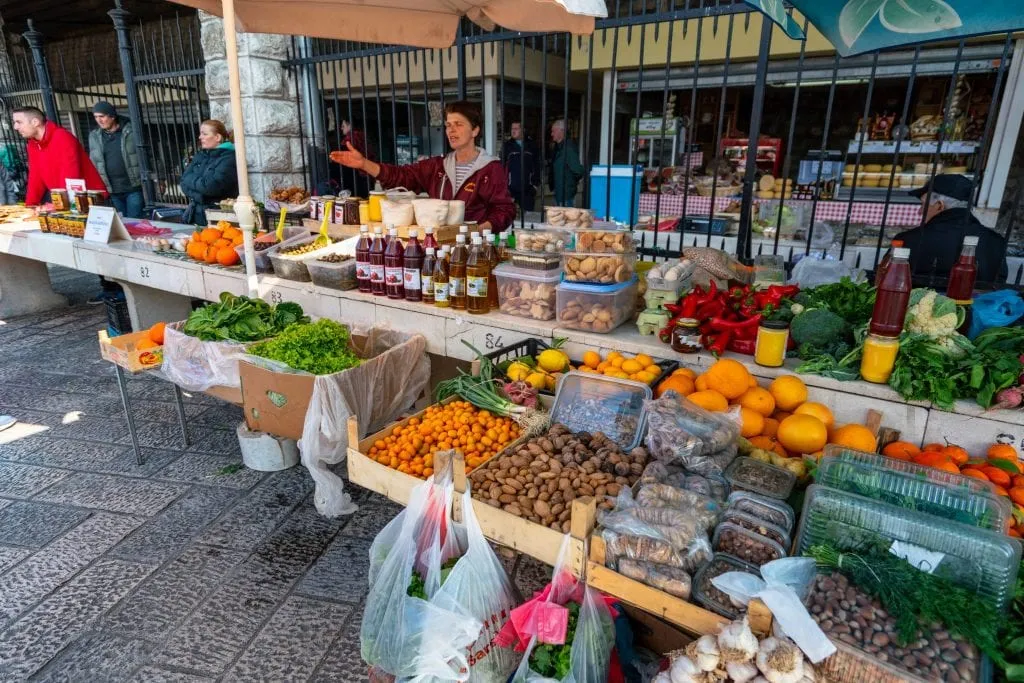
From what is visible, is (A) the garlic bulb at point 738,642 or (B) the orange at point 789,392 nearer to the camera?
(A) the garlic bulb at point 738,642

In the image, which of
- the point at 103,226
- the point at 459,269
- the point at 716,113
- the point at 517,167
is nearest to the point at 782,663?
the point at 459,269

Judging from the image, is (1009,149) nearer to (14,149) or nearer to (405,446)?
(405,446)

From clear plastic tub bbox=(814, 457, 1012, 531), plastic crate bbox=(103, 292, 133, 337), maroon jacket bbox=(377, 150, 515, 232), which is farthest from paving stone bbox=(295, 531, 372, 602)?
plastic crate bbox=(103, 292, 133, 337)

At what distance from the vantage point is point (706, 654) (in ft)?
4.93

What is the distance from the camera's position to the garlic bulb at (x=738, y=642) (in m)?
1.45

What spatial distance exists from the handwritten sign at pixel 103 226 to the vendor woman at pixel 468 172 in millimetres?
2665

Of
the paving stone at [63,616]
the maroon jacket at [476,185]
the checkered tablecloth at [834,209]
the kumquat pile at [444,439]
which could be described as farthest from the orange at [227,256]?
the checkered tablecloth at [834,209]

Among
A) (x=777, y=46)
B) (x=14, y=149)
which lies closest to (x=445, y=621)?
(x=777, y=46)

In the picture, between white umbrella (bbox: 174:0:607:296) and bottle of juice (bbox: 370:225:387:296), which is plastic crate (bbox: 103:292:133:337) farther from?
bottle of juice (bbox: 370:225:387:296)

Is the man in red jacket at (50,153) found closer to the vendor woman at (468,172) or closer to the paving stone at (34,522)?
the vendor woman at (468,172)

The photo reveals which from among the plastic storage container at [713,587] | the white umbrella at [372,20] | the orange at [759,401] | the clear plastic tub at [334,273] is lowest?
the plastic storage container at [713,587]

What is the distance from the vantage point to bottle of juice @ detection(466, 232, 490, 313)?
3.39m

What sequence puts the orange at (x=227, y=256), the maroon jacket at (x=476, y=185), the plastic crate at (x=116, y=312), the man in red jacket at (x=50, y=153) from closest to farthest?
the maroon jacket at (x=476, y=185), the orange at (x=227, y=256), the plastic crate at (x=116, y=312), the man in red jacket at (x=50, y=153)

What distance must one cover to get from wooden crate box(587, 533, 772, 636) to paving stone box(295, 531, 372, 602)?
4.97 ft
